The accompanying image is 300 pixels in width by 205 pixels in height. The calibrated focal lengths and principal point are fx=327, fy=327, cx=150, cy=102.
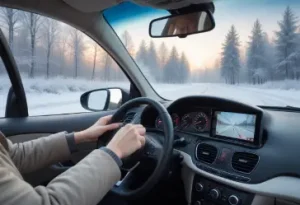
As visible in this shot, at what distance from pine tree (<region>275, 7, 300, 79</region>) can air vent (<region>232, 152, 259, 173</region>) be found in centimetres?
81

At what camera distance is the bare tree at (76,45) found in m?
2.86

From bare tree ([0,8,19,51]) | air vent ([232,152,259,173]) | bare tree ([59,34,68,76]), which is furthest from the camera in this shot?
bare tree ([59,34,68,76])

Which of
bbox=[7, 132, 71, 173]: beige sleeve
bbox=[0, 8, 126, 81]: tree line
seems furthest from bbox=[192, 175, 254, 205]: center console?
bbox=[0, 8, 126, 81]: tree line

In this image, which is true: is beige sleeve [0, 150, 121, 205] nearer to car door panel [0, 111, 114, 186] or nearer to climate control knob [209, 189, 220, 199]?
climate control knob [209, 189, 220, 199]

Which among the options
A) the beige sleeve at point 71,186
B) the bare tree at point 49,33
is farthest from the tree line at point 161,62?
the beige sleeve at point 71,186

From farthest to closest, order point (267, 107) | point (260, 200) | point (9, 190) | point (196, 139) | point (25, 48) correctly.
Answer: point (25, 48)
point (267, 107)
point (196, 139)
point (260, 200)
point (9, 190)

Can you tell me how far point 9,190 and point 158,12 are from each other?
222 centimetres

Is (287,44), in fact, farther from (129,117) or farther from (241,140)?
(129,117)

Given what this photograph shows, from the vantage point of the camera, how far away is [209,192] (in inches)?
79.0

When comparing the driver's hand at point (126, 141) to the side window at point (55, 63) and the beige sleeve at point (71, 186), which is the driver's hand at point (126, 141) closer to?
the beige sleeve at point (71, 186)

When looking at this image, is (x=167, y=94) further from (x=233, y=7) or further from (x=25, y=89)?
(x=25, y=89)

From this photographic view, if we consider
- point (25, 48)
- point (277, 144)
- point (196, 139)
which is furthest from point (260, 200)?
point (25, 48)

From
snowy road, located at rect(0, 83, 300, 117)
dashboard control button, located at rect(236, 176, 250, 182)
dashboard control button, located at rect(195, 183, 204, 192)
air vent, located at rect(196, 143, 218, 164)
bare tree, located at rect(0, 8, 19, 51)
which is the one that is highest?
bare tree, located at rect(0, 8, 19, 51)

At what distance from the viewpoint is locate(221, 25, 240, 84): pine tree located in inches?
107
